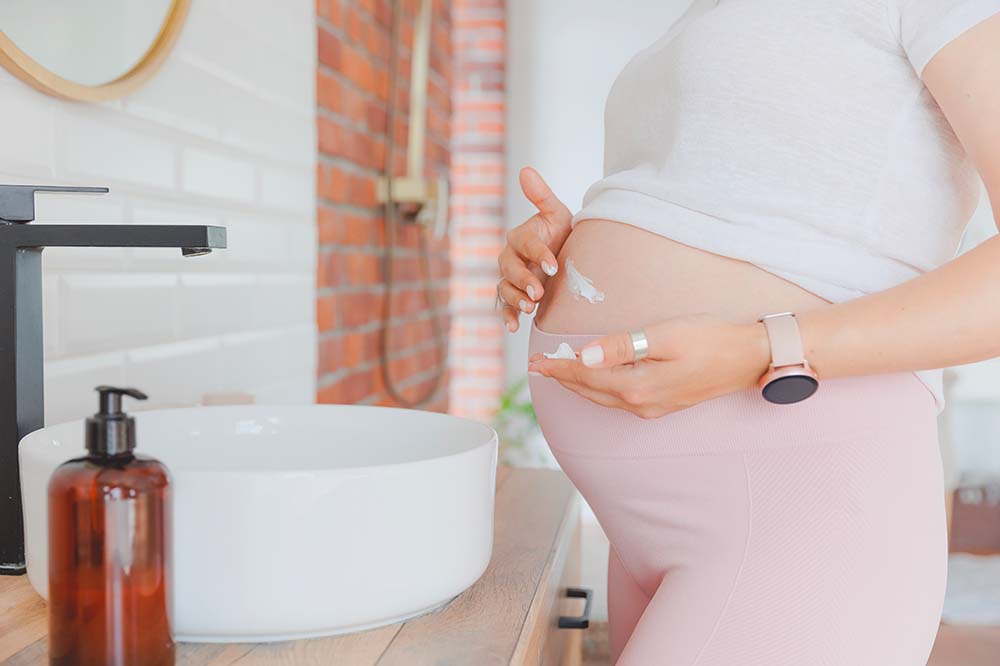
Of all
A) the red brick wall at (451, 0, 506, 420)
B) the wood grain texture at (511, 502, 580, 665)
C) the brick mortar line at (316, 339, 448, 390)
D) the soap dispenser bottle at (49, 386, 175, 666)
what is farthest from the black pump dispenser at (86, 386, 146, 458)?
the red brick wall at (451, 0, 506, 420)

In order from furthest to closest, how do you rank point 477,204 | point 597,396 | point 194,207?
point 477,204
point 194,207
point 597,396

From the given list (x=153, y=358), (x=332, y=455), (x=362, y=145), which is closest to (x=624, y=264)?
(x=332, y=455)

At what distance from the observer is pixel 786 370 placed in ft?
2.27

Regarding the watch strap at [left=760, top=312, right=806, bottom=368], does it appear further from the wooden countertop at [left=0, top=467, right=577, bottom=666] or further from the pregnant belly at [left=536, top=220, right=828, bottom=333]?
the wooden countertop at [left=0, top=467, right=577, bottom=666]

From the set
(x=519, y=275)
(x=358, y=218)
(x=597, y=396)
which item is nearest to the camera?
(x=597, y=396)

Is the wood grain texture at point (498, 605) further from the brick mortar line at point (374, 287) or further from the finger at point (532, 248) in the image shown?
the brick mortar line at point (374, 287)

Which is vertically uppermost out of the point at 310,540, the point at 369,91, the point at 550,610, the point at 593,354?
the point at 369,91

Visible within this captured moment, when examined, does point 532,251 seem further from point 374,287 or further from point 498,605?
point 374,287

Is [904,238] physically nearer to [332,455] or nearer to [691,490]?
[691,490]

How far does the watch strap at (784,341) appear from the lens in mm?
695

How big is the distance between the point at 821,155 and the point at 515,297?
30cm

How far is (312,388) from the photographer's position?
5.35ft

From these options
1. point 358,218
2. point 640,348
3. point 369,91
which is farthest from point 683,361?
point 369,91

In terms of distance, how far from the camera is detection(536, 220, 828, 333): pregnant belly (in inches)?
30.4
